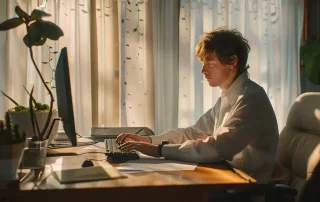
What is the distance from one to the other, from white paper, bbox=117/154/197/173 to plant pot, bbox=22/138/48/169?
25 cm

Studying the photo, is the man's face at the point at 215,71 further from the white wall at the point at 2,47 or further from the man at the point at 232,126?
the white wall at the point at 2,47

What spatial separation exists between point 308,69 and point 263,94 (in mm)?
1348

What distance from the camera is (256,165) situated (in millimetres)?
1669

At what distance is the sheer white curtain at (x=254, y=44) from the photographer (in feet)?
9.80

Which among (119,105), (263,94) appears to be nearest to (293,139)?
(263,94)

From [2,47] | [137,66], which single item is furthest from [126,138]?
[2,47]

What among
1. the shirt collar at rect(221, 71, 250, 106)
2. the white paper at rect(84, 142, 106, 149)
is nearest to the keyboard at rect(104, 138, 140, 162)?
the white paper at rect(84, 142, 106, 149)

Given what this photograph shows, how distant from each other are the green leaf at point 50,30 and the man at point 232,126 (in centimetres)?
48

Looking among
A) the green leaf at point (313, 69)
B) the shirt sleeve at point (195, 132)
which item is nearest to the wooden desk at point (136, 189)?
the shirt sleeve at point (195, 132)

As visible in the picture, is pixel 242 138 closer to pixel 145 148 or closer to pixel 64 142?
pixel 145 148

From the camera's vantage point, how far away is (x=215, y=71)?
184 cm

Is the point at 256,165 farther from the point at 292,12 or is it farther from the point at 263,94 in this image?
the point at 292,12

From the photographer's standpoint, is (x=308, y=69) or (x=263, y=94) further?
(x=308, y=69)

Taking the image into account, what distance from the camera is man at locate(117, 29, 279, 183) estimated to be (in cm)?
154
